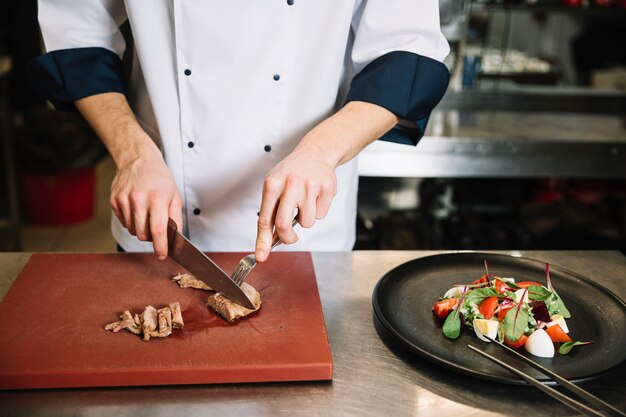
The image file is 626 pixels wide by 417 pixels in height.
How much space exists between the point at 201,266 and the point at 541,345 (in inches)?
23.1

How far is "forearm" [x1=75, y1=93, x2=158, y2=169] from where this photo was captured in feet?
4.59

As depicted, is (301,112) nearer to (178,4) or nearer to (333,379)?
(178,4)

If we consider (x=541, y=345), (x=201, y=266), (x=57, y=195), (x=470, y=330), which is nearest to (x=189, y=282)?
(x=201, y=266)

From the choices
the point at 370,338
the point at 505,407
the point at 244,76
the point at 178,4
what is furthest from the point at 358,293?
the point at 178,4

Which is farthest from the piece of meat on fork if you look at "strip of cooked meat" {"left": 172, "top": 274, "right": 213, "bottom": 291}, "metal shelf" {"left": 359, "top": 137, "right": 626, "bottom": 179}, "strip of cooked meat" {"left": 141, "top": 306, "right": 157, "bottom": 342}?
"metal shelf" {"left": 359, "top": 137, "right": 626, "bottom": 179}

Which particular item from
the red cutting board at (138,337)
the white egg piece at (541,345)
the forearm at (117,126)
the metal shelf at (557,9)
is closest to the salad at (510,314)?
the white egg piece at (541,345)

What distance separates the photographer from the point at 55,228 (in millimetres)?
4363

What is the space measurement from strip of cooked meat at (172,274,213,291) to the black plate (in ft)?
1.06

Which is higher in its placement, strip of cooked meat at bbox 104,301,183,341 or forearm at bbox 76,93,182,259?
forearm at bbox 76,93,182,259

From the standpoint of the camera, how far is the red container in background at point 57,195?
13.7ft

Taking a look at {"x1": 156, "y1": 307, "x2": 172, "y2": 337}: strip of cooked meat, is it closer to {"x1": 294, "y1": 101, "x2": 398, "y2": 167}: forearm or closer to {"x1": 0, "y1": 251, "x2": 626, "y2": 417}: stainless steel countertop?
{"x1": 0, "y1": 251, "x2": 626, "y2": 417}: stainless steel countertop

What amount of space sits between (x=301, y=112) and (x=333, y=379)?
0.71 metres

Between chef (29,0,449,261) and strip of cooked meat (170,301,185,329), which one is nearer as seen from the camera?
strip of cooked meat (170,301,185,329)

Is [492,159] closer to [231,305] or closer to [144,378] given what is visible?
[231,305]
